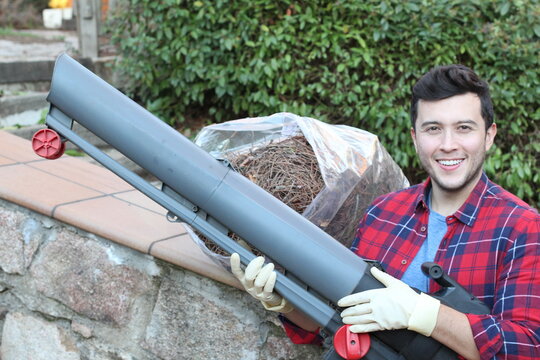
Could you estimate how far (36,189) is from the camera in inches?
95.0

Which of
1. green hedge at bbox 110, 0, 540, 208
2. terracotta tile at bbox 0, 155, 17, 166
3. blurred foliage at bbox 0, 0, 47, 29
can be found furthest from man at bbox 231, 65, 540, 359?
blurred foliage at bbox 0, 0, 47, 29

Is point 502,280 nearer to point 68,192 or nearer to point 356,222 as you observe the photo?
point 356,222

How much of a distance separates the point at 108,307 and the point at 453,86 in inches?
52.3

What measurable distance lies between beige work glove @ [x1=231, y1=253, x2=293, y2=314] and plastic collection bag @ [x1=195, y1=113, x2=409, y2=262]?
0.85 feet

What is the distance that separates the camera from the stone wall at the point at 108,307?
6.33 feet

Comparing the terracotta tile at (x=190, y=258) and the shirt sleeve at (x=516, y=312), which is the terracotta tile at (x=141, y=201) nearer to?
the terracotta tile at (x=190, y=258)

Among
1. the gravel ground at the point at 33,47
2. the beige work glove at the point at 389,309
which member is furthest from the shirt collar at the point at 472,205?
the gravel ground at the point at 33,47

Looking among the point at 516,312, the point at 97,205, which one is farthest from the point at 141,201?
the point at 516,312

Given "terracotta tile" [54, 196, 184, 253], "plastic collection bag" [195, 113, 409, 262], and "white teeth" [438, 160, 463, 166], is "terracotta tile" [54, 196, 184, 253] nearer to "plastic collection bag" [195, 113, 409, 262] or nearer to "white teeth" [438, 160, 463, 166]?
"plastic collection bag" [195, 113, 409, 262]

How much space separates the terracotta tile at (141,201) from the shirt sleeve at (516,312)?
4.48ft

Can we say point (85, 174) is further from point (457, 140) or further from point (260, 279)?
point (457, 140)

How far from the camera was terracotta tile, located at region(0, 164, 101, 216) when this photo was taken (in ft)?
7.50

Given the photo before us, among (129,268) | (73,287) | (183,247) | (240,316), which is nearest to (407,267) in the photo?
(240,316)

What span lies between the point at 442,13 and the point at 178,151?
1973mm
